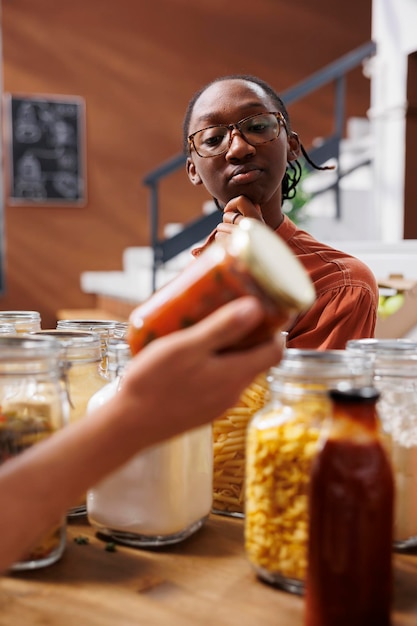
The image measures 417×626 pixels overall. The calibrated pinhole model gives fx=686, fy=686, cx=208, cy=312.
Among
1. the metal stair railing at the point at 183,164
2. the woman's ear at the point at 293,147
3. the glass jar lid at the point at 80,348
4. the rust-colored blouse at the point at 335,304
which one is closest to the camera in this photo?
the glass jar lid at the point at 80,348

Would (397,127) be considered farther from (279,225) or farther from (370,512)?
(370,512)

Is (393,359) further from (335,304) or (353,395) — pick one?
(335,304)

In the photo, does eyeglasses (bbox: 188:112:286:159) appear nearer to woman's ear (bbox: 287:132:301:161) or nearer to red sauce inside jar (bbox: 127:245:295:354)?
woman's ear (bbox: 287:132:301:161)

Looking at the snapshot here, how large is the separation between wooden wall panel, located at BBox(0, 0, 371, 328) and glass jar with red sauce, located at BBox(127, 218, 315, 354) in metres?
4.67

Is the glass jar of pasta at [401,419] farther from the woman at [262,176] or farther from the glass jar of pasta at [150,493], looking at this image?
the woman at [262,176]

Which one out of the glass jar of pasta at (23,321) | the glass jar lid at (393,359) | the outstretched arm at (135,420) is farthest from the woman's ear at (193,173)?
the outstretched arm at (135,420)

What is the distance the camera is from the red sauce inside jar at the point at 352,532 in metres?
0.49

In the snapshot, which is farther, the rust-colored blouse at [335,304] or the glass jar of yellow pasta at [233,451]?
the rust-colored blouse at [335,304]

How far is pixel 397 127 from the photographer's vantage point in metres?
3.70

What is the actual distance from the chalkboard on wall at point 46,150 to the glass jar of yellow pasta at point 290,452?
4716mm

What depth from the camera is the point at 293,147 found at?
4.90ft

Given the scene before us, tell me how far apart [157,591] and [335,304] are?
0.77m

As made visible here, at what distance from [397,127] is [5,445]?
3500 millimetres

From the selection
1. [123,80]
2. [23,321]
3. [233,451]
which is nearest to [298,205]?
[123,80]
